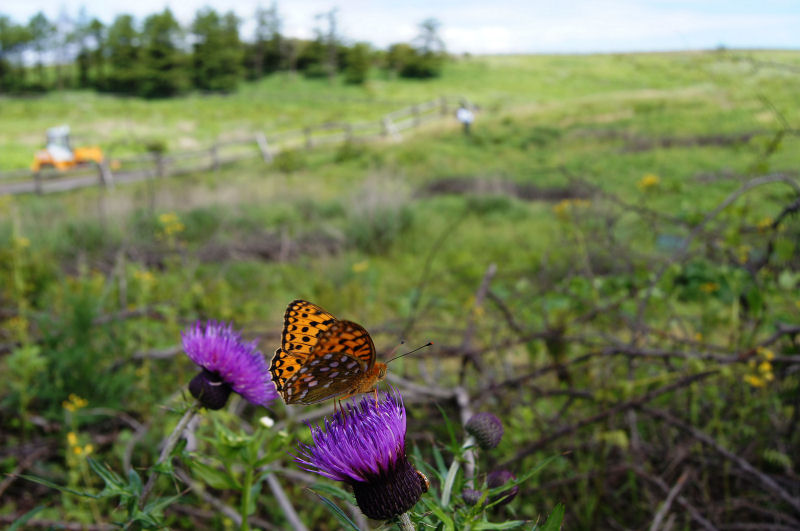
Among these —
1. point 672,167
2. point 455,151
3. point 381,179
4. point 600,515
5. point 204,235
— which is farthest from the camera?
point 455,151

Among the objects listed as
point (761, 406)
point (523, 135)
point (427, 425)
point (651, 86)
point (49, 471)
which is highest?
point (651, 86)

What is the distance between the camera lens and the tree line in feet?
218

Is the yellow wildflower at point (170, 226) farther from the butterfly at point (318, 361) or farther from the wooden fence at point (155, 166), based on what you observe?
the wooden fence at point (155, 166)

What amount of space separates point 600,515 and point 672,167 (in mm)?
14746

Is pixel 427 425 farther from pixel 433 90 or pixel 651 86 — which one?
pixel 433 90

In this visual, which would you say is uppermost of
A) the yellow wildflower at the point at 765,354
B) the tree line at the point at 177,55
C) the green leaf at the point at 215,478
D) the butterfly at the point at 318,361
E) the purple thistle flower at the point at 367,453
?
the tree line at the point at 177,55

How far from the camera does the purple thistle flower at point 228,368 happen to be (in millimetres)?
1306

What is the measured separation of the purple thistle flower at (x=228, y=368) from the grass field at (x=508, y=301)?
191 millimetres

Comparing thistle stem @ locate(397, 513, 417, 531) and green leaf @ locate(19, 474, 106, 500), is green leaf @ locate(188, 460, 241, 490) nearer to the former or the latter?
green leaf @ locate(19, 474, 106, 500)

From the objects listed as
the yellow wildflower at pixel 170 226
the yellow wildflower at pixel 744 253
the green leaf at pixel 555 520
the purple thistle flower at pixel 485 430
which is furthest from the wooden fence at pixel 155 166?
the green leaf at pixel 555 520

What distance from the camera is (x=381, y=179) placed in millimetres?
12516

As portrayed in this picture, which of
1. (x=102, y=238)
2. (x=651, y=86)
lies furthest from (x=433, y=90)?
(x=102, y=238)

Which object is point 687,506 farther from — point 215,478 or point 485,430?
point 215,478

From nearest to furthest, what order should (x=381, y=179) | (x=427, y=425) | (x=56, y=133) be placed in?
(x=427, y=425) < (x=381, y=179) < (x=56, y=133)
